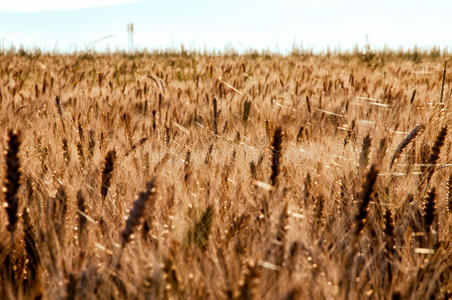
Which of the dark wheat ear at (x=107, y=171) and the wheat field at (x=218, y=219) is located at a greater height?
the dark wheat ear at (x=107, y=171)

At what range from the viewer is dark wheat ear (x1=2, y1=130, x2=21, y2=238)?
744 millimetres

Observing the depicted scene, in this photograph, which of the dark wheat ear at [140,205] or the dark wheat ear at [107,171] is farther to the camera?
the dark wheat ear at [107,171]

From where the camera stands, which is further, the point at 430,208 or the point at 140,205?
the point at 430,208

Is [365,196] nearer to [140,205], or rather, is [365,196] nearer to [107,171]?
[140,205]

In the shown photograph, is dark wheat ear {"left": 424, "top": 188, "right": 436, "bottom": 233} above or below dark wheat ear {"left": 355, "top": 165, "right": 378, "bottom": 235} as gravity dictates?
below

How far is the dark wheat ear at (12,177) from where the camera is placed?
2.44ft

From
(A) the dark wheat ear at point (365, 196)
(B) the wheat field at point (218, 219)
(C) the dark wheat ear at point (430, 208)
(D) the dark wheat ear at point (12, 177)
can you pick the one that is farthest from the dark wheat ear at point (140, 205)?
(C) the dark wheat ear at point (430, 208)

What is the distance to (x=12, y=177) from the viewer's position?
77cm

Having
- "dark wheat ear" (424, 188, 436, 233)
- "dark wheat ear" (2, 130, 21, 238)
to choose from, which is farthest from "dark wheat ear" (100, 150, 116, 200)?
"dark wheat ear" (424, 188, 436, 233)

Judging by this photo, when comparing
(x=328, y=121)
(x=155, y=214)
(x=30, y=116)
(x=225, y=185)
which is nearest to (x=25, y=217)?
(x=155, y=214)

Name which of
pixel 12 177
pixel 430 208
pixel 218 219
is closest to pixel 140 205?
pixel 12 177

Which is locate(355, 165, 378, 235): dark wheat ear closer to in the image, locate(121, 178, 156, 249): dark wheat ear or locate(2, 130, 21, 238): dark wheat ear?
locate(121, 178, 156, 249): dark wheat ear

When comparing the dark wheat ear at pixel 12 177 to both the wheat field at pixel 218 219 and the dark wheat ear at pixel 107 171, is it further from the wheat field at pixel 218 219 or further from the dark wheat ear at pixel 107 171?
the dark wheat ear at pixel 107 171

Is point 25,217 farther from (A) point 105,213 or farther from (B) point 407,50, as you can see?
(B) point 407,50
